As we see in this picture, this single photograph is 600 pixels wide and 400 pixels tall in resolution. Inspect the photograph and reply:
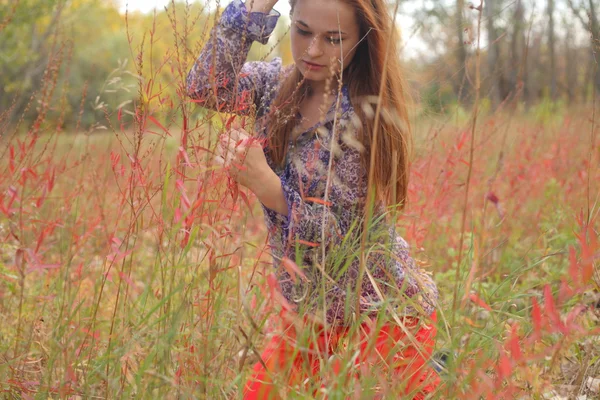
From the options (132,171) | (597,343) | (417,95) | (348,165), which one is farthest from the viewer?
(417,95)

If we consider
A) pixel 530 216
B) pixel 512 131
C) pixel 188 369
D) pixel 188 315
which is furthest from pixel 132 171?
pixel 512 131

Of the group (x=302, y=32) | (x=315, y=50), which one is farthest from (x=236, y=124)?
(x=302, y=32)

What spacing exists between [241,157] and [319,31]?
22.3 inches

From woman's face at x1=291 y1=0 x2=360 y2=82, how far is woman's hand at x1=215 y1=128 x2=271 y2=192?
32 cm

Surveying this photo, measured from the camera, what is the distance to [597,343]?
5.63 ft

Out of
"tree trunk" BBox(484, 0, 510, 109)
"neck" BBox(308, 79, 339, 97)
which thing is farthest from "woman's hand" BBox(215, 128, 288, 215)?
"tree trunk" BBox(484, 0, 510, 109)

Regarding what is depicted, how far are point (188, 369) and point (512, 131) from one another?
646 cm

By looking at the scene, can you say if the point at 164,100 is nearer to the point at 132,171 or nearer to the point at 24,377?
the point at 132,171

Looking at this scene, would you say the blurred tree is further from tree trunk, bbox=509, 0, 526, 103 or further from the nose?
the nose

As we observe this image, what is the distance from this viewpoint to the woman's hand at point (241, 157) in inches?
48.8

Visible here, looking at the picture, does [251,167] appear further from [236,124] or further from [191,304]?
[191,304]

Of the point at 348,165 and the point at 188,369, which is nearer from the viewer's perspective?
the point at 188,369

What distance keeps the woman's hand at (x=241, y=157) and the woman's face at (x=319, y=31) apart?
32 cm

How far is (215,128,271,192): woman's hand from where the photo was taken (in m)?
1.24
